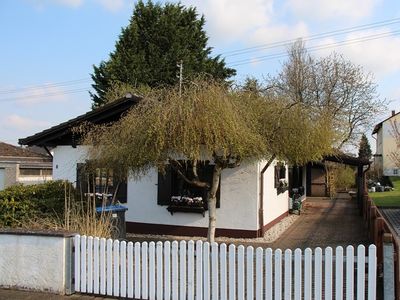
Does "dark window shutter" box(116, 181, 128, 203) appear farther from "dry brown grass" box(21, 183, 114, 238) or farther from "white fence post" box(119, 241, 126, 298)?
"white fence post" box(119, 241, 126, 298)

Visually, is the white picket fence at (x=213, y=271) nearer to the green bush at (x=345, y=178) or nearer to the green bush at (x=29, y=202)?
the green bush at (x=29, y=202)

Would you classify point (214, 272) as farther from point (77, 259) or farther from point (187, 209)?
point (187, 209)

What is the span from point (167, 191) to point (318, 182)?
20.4m

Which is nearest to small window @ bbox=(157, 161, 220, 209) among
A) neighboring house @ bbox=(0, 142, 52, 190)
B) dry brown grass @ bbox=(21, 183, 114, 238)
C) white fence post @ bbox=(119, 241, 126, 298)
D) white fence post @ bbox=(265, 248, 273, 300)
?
dry brown grass @ bbox=(21, 183, 114, 238)

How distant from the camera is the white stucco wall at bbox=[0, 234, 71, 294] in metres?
7.10

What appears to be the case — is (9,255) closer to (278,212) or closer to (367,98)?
(278,212)

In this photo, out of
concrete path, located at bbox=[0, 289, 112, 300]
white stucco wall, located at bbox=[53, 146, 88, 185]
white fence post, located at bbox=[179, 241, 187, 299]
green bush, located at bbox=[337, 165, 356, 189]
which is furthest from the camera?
green bush, located at bbox=[337, 165, 356, 189]

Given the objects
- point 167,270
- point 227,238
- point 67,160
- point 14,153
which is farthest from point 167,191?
point 14,153

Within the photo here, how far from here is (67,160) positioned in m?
15.3

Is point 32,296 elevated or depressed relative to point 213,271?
depressed

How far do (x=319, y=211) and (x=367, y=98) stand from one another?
54.1 feet

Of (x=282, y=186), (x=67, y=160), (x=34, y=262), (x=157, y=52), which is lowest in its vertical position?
(x=34, y=262)

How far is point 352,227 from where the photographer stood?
1555 centimetres

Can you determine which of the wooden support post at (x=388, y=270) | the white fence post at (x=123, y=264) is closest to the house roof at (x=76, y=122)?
the white fence post at (x=123, y=264)
